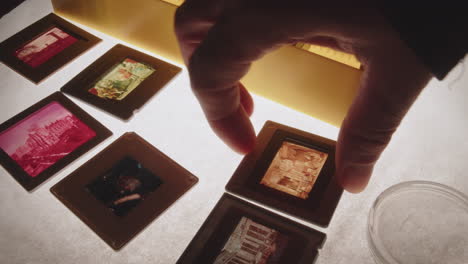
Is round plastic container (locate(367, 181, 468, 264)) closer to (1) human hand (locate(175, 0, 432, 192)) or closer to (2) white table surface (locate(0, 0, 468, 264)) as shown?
(2) white table surface (locate(0, 0, 468, 264))

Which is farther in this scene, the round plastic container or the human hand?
the round plastic container

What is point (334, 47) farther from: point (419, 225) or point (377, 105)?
point (419, 225)

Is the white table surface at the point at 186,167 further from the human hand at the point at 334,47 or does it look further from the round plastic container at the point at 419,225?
the human hand at the point at 334,47

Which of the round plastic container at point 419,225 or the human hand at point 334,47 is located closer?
the human hand at point 334,47

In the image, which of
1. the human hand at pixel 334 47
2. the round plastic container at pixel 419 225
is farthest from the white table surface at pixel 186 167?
the human hand at pixel 334 47

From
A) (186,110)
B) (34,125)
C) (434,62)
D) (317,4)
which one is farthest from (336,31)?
(34,125)

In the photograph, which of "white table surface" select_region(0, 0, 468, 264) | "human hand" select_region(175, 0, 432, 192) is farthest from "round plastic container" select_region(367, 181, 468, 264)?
"human hand" select_region(175, 0, 432, 192)

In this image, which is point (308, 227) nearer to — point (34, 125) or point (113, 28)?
point (34, 125)
